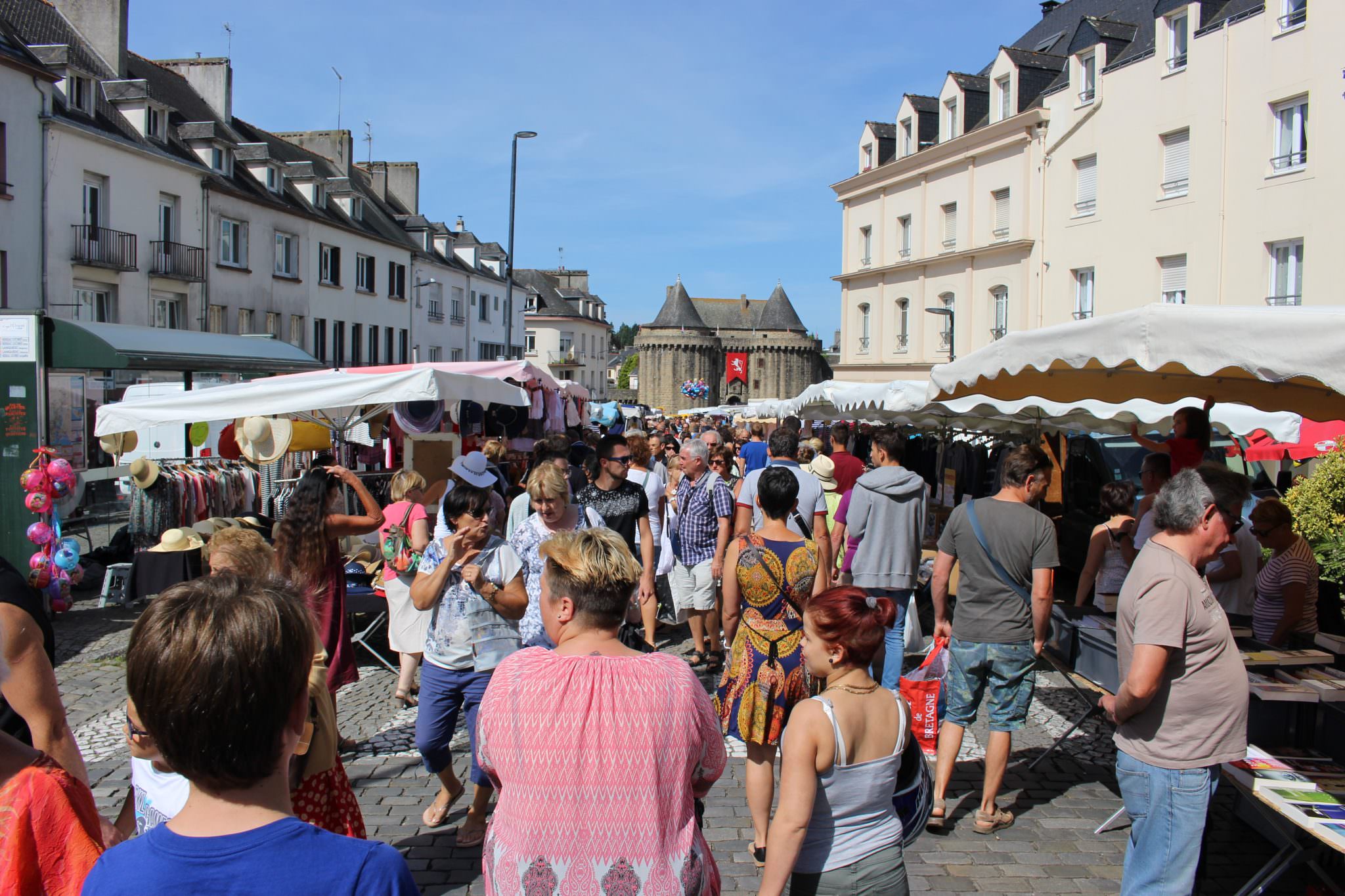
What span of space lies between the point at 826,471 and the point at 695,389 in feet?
225

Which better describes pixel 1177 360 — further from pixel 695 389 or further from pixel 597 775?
pixel 695 389

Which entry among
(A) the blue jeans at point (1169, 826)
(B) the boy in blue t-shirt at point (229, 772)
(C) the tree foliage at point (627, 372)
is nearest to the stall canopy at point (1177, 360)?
(A) the blue jeans at point (1169, 826)

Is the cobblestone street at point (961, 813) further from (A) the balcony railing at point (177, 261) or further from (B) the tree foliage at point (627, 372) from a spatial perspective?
(B) the tree foliage at point (627, 372)

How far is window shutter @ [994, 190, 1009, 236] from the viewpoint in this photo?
3034 cm

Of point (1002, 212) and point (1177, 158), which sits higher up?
point (1002, 212)

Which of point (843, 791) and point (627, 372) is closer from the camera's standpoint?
point (843, 791)

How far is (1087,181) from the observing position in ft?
89.0

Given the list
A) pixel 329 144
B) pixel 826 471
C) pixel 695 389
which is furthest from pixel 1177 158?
pixel 695 389

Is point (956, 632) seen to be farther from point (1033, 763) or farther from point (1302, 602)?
point (1302, 602)

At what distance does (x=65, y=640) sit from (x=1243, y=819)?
28.2 feet

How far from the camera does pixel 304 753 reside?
8.25ft

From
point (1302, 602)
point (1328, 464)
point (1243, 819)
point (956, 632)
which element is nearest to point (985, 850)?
point (956, 632)

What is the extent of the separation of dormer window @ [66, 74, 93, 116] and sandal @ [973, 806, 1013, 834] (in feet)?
78.3

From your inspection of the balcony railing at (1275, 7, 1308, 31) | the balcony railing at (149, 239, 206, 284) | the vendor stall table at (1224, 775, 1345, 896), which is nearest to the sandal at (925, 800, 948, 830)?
the vendor stall table at (1224, 775, 1345, 896)
